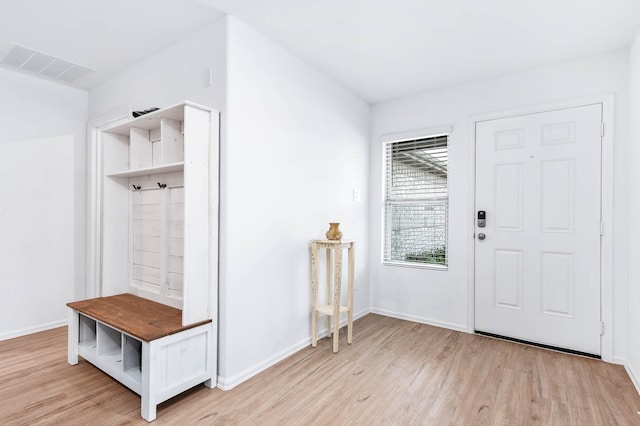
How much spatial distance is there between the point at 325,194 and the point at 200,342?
1.65 m

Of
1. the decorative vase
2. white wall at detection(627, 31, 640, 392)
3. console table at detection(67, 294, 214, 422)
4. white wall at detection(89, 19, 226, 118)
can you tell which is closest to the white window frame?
the decorative vase

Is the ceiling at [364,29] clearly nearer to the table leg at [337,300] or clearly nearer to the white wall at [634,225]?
the white wall at [634,225]

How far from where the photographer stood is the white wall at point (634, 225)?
224cm

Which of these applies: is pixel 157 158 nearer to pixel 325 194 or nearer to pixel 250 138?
pixel 250 138

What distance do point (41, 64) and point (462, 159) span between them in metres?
3.91

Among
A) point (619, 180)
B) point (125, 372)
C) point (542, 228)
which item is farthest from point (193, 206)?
point (619, 180)

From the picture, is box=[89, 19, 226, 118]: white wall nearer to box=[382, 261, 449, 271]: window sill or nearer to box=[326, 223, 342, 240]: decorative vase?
box=[326, 223, 342, 240]: decorative vase

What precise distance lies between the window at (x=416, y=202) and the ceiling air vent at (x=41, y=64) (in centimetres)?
312

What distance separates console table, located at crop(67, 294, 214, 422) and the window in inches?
90.9

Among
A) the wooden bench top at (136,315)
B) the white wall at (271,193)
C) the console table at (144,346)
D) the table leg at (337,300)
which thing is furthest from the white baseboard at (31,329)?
the table leg at (337,300)

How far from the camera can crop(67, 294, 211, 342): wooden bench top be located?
1.92 meters

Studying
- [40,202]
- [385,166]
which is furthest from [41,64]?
[385,166]

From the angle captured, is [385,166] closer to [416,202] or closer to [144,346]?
[416,202]

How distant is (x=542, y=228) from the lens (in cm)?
288
